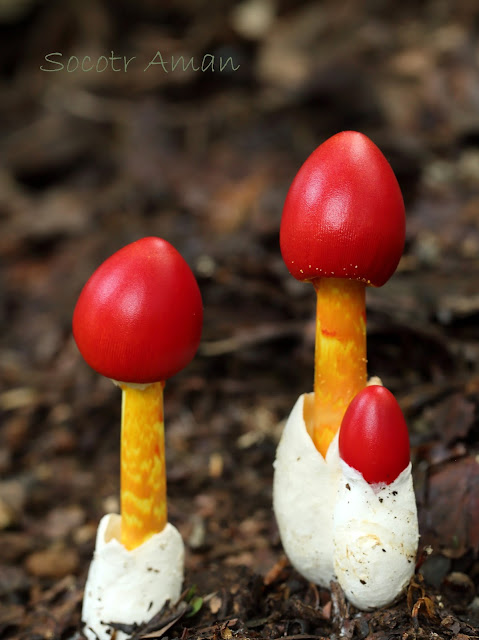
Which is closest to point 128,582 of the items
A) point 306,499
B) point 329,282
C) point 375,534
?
point 306,499

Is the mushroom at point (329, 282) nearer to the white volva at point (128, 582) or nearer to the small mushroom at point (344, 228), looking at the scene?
the small mushroom at point (344, 228)

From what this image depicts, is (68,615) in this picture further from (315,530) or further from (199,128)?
(199,128)

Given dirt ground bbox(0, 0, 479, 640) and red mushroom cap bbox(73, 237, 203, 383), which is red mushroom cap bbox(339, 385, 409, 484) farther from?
red mushroom cap bbox(73, 237, 203, 383)

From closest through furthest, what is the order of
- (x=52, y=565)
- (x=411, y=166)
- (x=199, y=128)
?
(x=52, y=565), (x=411, y=166), (x=199, y=128)

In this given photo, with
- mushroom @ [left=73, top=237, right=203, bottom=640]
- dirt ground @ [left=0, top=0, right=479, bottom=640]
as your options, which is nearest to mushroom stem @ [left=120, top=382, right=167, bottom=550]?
mushroom @ [left=73, top=237, right=203, bottom=640]

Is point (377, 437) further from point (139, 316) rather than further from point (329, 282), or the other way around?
point (139, 316)

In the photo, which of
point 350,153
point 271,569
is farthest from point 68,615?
point 350,153
